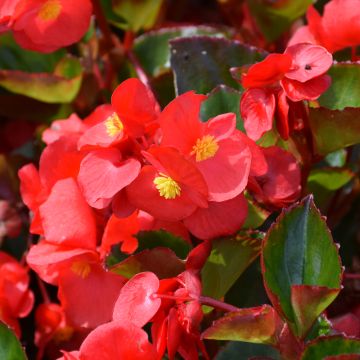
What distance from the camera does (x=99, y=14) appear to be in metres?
0.97

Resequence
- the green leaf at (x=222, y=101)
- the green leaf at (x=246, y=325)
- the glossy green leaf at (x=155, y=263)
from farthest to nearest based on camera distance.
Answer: the green leaf at (x=222, y=101) < the glossy green leaf at (x=155, y=263) < the green leaf at (x=246, y=325)

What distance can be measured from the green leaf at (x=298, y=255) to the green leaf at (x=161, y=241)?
0.12 m

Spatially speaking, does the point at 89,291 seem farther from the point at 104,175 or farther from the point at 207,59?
the point at 207,59

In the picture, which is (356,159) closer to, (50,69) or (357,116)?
(357,116)

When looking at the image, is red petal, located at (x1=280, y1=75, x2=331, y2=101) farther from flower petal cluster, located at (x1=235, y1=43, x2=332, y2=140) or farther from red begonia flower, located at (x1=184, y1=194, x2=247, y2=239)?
red begonia flower, located at (x1=184, y1=194, x2=247, y2=239)

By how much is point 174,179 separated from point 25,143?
53cm

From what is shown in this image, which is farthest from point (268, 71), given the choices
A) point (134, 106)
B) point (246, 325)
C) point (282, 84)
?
point (246, 325)

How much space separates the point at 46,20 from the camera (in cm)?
81

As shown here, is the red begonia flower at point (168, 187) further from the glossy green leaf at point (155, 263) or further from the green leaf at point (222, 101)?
the green leaf at point (222, 101)

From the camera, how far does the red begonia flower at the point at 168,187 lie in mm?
625

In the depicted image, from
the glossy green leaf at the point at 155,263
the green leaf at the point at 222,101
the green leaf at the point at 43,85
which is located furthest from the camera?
the green leaf at the point at 43,85

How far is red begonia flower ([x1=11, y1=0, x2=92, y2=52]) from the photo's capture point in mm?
809

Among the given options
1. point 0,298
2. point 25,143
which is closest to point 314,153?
point 0,298

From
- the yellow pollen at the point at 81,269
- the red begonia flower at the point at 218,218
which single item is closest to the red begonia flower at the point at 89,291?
the yellow pollen at the point at 81,269
